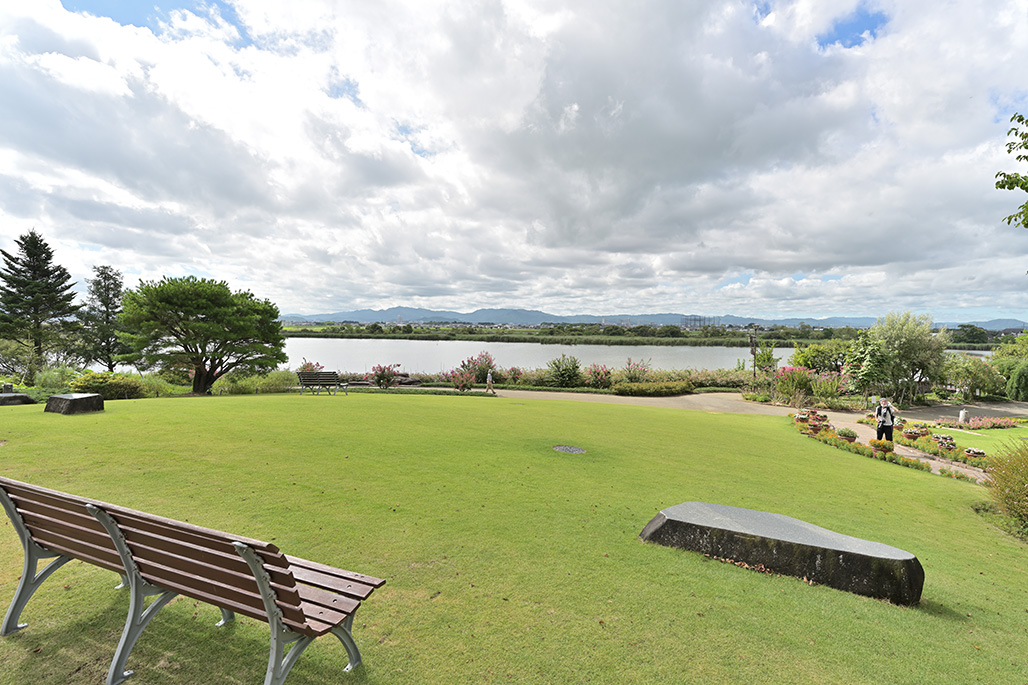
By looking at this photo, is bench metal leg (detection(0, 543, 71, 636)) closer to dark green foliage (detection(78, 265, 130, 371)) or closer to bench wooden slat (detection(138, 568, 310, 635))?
bench wooden slat (detection(138, 568, 310, 635))

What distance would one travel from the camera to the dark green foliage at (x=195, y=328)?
1919 centimetres

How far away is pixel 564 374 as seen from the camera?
25266mm

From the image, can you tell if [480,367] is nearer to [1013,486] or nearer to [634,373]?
[634,373]

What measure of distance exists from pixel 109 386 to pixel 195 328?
19.4ft

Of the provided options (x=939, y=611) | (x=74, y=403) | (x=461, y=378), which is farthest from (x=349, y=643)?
(x=461, y=378)

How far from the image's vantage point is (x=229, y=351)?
68.2 feet

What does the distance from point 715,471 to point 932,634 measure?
15.1 ft

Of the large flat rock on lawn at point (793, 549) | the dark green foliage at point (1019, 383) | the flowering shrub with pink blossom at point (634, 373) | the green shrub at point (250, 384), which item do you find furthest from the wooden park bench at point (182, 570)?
the dark green foliage at point (1019, 383)

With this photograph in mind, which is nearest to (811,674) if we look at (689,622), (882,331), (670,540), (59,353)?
(689,622)

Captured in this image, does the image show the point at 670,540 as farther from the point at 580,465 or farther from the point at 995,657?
the point at 580,465

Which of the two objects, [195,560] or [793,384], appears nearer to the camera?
[195,560]

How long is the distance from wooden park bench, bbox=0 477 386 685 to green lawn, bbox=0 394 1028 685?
39 cm

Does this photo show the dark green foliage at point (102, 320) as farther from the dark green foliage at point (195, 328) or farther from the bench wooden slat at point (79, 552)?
the bench wooden slat at point (79, 552)

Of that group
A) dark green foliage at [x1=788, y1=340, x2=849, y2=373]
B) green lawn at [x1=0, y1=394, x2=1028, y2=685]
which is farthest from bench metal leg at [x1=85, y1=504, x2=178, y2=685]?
dark green foliage at [x1=788, y1=340, x2=849, y2=373]
